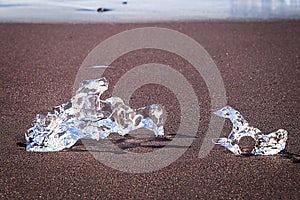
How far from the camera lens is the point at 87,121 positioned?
11.7 ft

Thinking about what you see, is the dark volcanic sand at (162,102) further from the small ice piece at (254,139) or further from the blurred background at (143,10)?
the blurred background at (143,10)

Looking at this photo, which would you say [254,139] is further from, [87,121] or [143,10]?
[143,10]

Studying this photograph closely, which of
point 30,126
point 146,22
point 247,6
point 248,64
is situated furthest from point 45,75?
point 247,6

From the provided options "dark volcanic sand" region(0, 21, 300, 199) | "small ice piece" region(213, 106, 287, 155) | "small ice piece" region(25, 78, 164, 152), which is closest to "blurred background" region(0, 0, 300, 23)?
"dark volcanic sand" region(0, 21, 300, 199)

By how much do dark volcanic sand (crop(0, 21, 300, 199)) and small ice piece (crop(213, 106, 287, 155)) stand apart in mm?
64

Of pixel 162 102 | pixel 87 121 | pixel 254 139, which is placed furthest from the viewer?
pixel 162 102

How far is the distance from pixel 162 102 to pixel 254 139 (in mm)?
995

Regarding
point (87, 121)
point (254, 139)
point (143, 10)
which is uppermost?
point (143, 10)

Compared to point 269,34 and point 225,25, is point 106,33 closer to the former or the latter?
point 225,25

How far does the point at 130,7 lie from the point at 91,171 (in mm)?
5655

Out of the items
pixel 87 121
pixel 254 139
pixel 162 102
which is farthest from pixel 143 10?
pixel 254 139

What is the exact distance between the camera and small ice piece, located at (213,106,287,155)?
3295mm

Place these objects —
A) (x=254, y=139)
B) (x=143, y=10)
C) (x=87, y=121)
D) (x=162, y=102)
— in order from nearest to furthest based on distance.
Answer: (x=254, y=139)
(x=87, y=121)
(x=162, y=102)
(x=143, y=10)

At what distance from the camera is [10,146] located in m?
3.38
